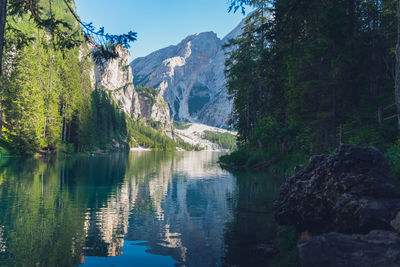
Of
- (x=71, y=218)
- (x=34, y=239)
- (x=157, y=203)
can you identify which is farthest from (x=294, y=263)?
(x=157, y=203)

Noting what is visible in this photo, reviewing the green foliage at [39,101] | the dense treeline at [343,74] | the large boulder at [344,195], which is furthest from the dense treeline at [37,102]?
the large boulder at [344,195]

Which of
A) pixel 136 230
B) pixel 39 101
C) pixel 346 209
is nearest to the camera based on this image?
pixel 346 209

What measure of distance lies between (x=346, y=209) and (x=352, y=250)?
1553 mm

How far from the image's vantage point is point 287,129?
2980cm

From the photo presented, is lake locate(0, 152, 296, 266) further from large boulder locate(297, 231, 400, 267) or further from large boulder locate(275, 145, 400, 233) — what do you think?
large boulder locate(297, 231, 400, 267)

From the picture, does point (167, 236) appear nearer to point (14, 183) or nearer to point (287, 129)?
point (14, 183)

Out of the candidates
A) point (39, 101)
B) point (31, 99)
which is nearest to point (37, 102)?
point (39, 101)

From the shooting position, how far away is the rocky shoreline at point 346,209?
518cm

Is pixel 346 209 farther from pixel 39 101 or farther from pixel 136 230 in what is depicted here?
pixel 39 101

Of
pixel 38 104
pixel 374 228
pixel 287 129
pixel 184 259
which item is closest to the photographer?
pixel 374 228

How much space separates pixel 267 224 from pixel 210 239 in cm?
273

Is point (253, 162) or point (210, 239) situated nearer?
point (210, 239)

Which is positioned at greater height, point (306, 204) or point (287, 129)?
point (287, 129)

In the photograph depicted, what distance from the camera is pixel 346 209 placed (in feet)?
21.6
